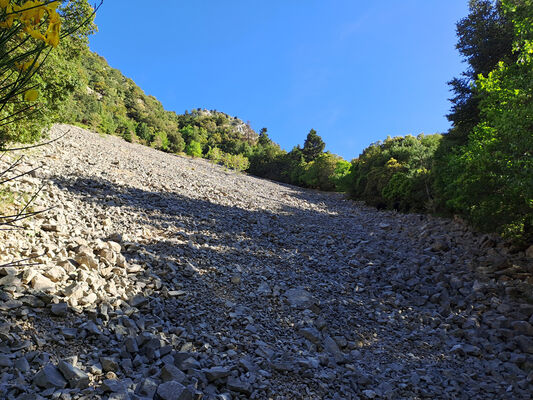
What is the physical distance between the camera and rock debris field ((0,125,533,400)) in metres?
2.77

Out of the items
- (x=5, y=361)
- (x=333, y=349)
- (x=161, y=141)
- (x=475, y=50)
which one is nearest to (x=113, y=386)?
(x=5, y=361)

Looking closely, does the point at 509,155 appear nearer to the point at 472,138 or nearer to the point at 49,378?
the point at 472,138

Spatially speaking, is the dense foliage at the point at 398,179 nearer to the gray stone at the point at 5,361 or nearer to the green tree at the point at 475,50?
the green tree at the point at 475,50

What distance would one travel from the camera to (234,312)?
429 centimetres

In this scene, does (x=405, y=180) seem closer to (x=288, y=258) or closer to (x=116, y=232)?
(x=288, y=258)

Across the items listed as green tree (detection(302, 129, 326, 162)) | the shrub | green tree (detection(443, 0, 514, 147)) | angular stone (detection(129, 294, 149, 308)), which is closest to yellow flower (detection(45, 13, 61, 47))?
angular stone (detection(129, 294, 149, 308))

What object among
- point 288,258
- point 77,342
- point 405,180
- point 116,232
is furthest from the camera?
point 405,180

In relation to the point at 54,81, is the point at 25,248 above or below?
below

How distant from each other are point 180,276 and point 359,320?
3.24 metres

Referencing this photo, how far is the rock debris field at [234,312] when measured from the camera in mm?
2770

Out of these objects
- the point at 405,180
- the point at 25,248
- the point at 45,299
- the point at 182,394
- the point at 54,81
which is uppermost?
the point at 405,180

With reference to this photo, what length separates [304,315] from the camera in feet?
15.1

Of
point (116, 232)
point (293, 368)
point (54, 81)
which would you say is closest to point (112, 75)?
point (54, 81)

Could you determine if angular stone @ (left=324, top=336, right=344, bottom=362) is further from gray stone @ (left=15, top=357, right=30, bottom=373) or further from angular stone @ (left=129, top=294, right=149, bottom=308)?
gray stone @ (left=15, top=357, right=30, bottom=373)
